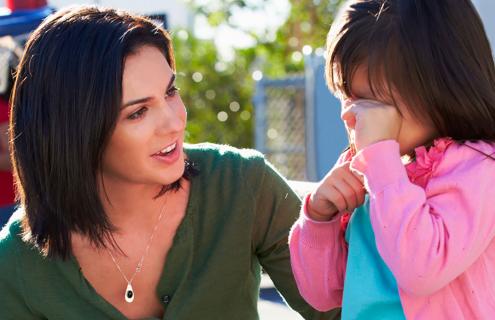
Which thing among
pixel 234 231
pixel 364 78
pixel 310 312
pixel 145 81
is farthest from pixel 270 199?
pixel 364 78

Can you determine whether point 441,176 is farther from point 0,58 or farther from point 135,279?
point 0,58

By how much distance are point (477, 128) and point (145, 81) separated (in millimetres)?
897

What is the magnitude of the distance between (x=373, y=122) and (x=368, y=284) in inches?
13.1

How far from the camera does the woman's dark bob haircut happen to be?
8.38 feet

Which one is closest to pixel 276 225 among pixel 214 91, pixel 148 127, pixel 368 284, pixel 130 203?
pixel 130 203

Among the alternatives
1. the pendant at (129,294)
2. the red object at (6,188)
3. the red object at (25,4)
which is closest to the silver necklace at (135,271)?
the pendant at (129,294)

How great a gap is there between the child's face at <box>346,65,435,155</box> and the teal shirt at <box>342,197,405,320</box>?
0.60ft

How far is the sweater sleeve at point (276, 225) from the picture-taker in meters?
2.81

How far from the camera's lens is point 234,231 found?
2.79 meters

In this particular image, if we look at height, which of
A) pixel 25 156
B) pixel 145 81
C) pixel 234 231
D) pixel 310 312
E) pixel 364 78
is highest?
pixel 364 78

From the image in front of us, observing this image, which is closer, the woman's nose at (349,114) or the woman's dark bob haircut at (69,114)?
the woman's nose at (349,114)

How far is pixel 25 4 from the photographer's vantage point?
4.23m

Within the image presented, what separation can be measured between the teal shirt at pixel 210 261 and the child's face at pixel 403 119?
77 cm

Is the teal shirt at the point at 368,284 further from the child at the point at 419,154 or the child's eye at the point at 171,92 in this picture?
the child's eye at the point at 171,92
